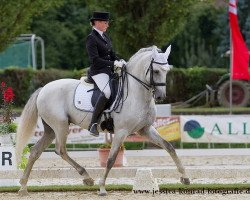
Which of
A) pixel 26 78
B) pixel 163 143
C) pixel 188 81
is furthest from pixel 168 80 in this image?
pixel 163 143

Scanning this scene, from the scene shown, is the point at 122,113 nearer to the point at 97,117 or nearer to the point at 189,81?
the point at 97,117

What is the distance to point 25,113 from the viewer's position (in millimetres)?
13383

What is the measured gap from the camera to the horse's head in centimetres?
→ 1212

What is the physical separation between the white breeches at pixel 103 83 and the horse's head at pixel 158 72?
2.05ft

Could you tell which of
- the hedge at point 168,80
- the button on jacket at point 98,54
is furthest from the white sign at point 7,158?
the hedge at point 168,80

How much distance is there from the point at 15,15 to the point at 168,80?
8.19 m

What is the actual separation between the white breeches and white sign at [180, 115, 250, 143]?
810 centimetres

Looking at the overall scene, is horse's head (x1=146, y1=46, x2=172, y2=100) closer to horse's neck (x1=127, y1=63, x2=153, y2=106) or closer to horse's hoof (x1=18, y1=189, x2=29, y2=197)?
horse's neck (x1=127, y1=63, x2=153, y2=106)

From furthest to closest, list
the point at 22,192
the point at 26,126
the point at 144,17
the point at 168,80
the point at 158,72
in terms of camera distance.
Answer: the point at 168,80, the point at 144,17, the point at 26,126, the point at 22,192, the point at 158,72

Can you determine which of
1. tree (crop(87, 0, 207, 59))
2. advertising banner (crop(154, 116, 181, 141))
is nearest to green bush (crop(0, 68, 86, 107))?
tree (crop(87, 0, 207, 59))

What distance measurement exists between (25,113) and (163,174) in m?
2.91

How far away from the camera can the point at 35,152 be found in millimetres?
13180

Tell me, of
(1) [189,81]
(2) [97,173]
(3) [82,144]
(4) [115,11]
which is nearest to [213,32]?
(1) [189,81]

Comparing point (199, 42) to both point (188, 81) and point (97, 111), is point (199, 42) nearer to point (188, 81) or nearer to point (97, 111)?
point (188, 81)
